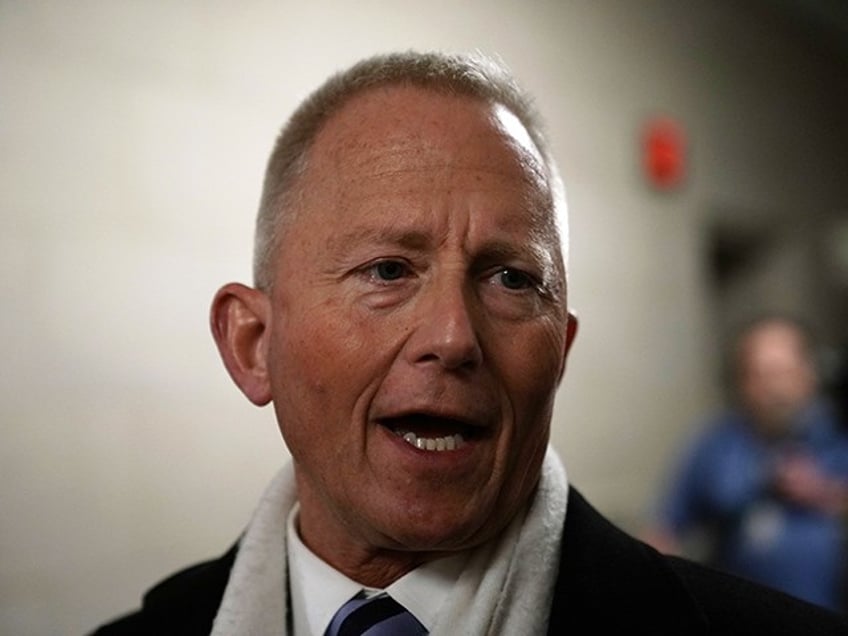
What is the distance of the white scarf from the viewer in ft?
3.07

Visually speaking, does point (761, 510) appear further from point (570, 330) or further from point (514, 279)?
point (514, 279)

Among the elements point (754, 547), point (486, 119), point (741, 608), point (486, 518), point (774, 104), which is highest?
point (774, 104)

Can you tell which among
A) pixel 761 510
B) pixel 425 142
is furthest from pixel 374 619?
pixel 761 510

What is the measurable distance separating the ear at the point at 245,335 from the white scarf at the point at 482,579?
0.17m

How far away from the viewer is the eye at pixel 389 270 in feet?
3.10

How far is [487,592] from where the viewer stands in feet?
3.09

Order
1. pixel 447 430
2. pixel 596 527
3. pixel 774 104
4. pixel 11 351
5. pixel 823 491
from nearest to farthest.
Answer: pixel 447 430, pixel 596 527, pixel 11 351, pixel 823 491, pixel 774 104

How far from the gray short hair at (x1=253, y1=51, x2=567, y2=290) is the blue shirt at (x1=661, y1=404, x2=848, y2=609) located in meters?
1.71

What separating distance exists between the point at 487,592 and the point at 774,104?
328 cm

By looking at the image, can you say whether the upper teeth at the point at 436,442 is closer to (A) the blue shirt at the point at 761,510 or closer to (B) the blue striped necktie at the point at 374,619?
(B) the blue striped necktie at the point at 374,619

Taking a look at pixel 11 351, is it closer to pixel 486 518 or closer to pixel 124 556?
pixel 124 556

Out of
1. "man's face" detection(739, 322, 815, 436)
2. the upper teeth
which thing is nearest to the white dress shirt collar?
the upper teeth

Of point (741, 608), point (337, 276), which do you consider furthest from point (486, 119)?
point (741, 608)

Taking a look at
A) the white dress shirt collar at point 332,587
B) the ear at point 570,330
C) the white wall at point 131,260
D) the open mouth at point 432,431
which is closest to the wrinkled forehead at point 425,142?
the ear at point 570,330
